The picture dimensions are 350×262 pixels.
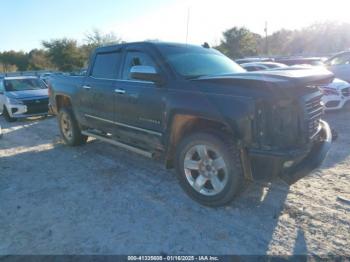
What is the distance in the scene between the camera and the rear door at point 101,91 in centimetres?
498

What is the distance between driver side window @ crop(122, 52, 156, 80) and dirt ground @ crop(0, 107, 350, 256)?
153 centimetres

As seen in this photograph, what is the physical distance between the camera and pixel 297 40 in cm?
5084

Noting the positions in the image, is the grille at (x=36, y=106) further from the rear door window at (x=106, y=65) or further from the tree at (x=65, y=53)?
the tree at (x=65, y=53)

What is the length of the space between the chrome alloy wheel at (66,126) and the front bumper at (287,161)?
14.5ft

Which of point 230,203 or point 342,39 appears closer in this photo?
point 230,203

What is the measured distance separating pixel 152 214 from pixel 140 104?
1.53 metres

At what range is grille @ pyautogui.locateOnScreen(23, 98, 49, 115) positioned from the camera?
33.9 feet

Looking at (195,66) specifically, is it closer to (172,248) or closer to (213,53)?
(213,53)

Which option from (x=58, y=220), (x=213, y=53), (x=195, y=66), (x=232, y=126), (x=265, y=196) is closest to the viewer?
(x=232, y=126)

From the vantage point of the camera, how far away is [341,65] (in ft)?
36.4

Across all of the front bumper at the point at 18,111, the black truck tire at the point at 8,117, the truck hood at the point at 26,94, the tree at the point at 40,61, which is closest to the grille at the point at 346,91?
the truck hood at the point at 26,94

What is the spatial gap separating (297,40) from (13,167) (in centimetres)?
5312

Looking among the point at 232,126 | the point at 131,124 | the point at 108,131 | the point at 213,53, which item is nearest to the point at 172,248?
the point at 232,126

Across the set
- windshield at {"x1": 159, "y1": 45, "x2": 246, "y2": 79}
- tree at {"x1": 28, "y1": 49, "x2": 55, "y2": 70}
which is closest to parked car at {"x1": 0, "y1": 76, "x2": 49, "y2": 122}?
windshield at {"x1": 159, "y1": 45, "x2": 246, "y2": 79}
